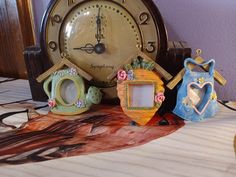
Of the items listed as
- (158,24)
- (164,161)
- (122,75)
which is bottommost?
(164,161)

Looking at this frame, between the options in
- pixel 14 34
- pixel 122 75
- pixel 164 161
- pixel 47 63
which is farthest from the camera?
pixel 14 34

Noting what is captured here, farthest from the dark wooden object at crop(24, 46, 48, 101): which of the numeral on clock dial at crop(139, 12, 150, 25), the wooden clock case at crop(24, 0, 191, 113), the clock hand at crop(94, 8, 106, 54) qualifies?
the numeral on clock dial at crop(139, 12, 150, 25)

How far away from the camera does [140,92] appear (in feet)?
1.97

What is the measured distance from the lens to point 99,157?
0.48m

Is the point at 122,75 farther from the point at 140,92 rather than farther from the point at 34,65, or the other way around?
the point at 34,65

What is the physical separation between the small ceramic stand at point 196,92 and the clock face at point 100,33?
0.09m

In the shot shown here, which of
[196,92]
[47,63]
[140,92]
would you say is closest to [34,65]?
[47,63]

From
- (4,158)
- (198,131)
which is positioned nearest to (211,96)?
(198,131)

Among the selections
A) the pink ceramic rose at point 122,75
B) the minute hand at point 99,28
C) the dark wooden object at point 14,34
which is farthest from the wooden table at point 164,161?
the dark wooden object at point 14,34

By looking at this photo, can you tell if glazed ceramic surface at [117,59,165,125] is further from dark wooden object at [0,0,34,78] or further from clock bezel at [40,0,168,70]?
dark wooden object at [0,0,34,78]

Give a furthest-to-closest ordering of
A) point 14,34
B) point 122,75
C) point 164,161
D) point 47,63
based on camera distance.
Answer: point 14,34 < point 47,63 < point 122,75 < point 164,161

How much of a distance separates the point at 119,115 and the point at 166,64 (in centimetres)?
16

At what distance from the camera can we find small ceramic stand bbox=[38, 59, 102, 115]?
2.15 feet

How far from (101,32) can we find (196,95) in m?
0.26
